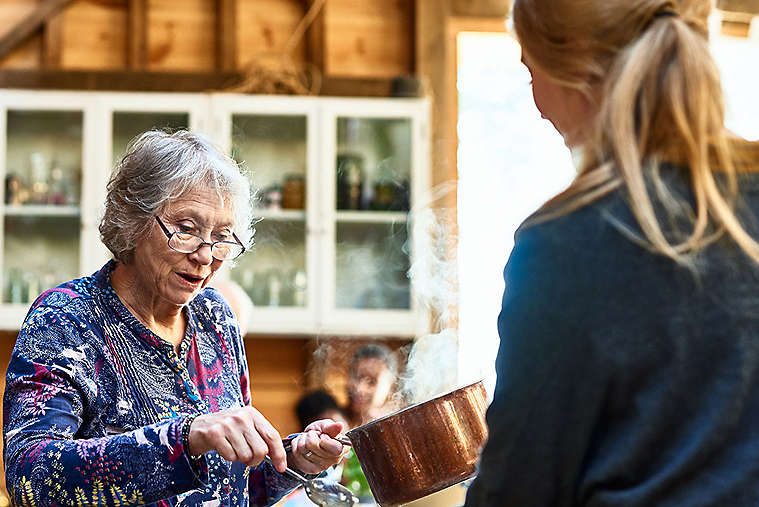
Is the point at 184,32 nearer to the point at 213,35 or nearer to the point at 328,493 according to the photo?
the point at 213,35

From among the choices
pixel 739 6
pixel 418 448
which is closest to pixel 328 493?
pixel 418 448

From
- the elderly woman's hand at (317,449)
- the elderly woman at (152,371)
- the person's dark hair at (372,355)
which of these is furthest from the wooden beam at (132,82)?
the elderly woman's hand at (317,449)

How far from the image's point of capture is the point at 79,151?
3908 millimetres

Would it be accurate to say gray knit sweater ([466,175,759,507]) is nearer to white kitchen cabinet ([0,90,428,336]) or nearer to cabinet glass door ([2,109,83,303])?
white kitchen cabinet ([0,90,428,336])

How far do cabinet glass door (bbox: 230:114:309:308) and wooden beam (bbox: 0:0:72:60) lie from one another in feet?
2.93

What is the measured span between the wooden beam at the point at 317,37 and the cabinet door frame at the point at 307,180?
0.31 meters

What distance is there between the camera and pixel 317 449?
140 centimetres

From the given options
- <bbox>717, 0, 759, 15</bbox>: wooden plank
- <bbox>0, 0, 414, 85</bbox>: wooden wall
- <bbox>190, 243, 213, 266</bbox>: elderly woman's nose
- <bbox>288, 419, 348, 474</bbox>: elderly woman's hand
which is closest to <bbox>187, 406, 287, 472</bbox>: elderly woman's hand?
<bbox>288, 419, 348, 474</bbox>: elderly woman's hand

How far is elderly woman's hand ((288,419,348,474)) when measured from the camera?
139cm

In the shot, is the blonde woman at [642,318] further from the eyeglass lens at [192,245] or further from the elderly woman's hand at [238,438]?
the eyeglass lens at [192,245]

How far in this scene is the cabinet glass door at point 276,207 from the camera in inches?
153

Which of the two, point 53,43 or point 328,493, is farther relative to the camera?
point 53,43

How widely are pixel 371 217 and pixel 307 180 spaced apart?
0.29 meters

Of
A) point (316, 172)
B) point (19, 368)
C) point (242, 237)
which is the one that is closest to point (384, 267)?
point (316, 172)
